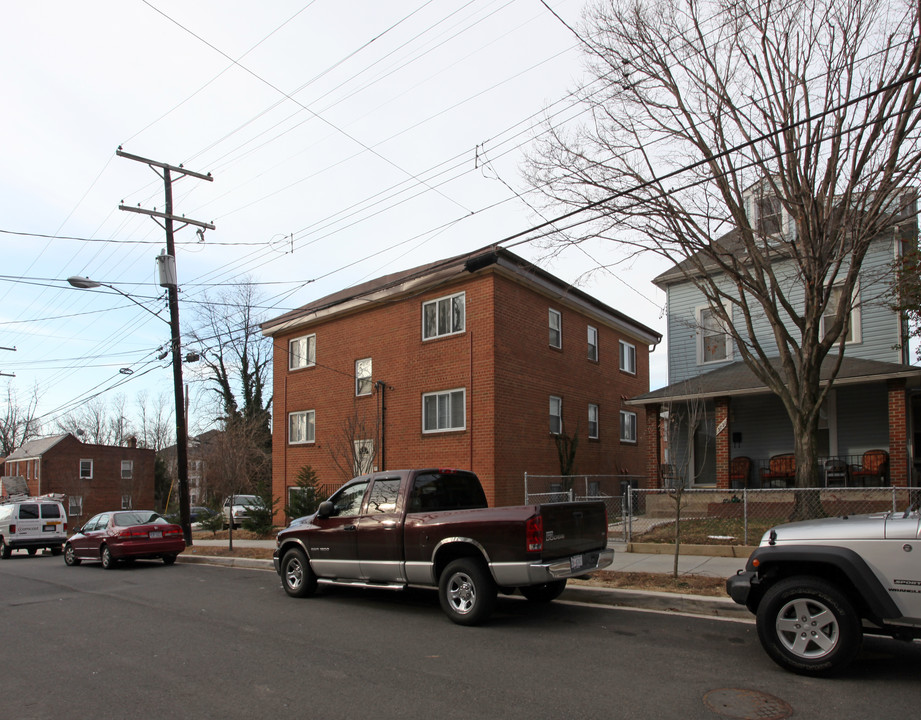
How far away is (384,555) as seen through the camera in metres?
9.23

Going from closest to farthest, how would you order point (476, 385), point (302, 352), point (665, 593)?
1. point (665, 593)
2. point (476, 385)
3. point (302, 352)

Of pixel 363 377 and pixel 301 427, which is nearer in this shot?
pixel 363 377

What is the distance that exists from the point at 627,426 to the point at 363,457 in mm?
10431

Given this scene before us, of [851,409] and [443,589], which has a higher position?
[851,409]

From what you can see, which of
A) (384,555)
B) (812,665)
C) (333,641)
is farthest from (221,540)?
(812,665)

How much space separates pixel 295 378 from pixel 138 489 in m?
41.3

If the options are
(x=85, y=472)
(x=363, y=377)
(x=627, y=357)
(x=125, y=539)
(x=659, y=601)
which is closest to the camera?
(x=659, y=601)

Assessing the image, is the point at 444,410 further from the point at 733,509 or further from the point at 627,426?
the point at 627,426

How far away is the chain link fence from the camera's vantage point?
42.0ft

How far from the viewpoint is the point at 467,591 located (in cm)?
812

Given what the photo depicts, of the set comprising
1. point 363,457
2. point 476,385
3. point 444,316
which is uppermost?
point 444,316

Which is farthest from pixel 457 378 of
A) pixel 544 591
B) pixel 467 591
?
pixel 467 591

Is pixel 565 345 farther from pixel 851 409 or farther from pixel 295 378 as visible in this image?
pixel 295 378

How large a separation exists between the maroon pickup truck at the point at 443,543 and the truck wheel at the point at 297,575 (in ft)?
0.05
